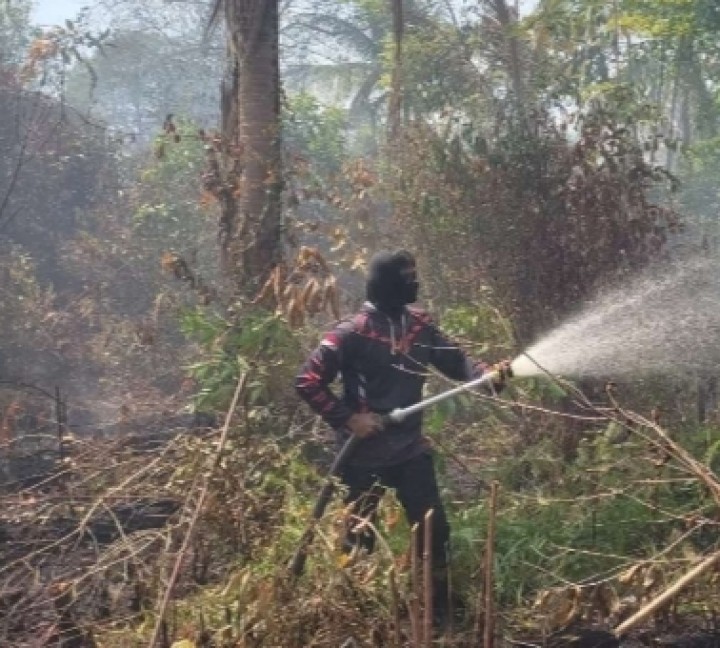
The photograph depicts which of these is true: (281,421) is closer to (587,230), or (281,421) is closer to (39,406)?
(587,230)

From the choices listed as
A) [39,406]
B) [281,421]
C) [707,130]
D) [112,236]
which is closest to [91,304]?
[112,236]

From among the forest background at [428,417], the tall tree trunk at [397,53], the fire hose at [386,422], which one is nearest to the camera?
the forest background at [428,417]

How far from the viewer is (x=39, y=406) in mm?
11719

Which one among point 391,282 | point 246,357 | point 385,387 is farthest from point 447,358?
point 246,357

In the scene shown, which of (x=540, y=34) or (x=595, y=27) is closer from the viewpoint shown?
(x=540, y=34)

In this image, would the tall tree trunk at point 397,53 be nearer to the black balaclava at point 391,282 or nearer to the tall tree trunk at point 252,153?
the tall tree trunk at point 252,153

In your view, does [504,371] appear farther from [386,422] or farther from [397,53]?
[397,53]

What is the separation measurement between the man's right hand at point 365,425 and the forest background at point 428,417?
1.13ft

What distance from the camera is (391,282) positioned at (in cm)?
496

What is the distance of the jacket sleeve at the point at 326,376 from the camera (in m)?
4.87

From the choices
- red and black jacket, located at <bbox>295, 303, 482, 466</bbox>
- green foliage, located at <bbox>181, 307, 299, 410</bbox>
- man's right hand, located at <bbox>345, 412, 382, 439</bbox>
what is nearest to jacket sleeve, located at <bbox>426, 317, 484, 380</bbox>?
red and black jacket, located at <bbox>295, 303, 482, 466</bbox>

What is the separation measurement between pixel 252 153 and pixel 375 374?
3.24 metres

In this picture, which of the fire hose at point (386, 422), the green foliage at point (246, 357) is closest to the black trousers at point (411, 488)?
the fire hose at point (386, 422)

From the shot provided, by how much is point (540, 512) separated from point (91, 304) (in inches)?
465
